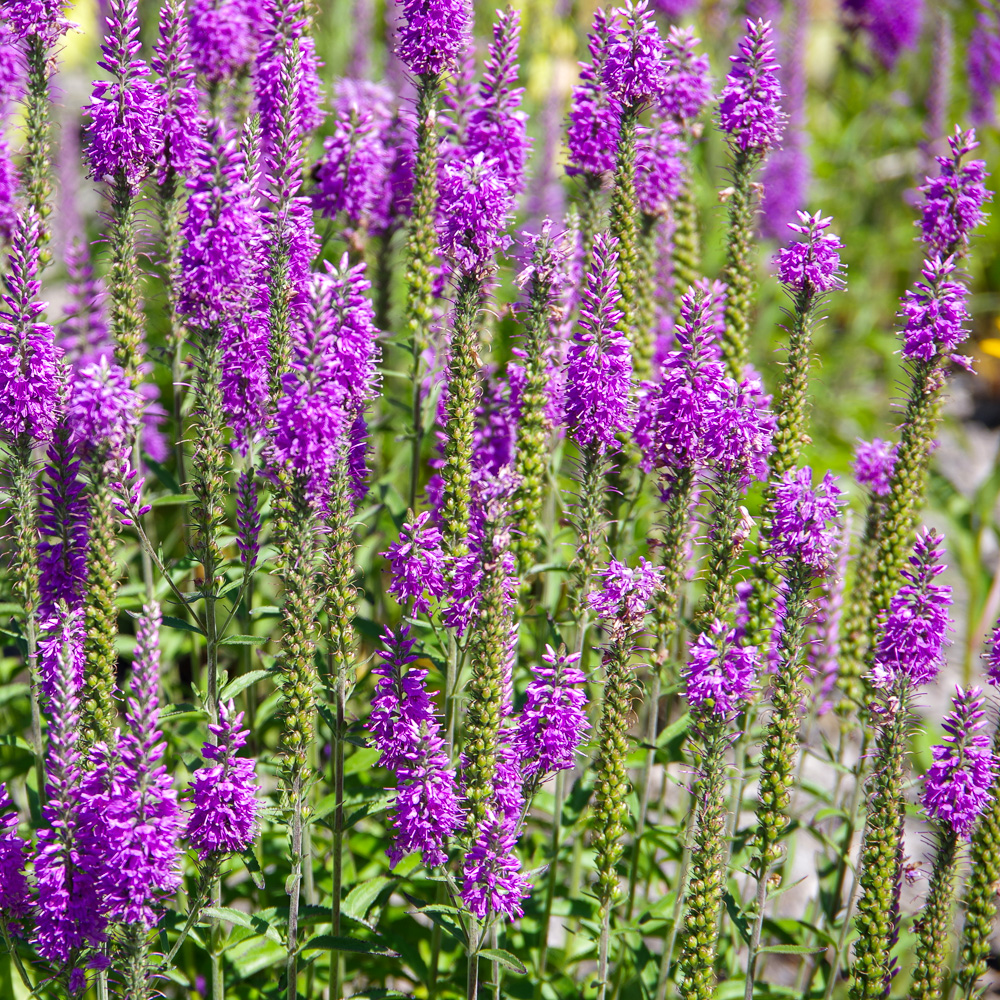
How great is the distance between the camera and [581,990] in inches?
237

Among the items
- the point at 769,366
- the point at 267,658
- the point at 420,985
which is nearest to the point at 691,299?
the point at 267,658

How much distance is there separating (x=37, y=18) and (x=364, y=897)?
490 cm

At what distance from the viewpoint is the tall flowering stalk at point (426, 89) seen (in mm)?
5496

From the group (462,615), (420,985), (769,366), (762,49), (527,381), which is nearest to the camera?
(462,615)

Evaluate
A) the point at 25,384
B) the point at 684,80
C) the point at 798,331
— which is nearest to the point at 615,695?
the point at 798,331

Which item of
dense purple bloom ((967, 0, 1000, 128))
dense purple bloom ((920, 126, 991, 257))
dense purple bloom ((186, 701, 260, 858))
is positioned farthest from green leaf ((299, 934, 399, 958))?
dense purple bloom ((967, 0, 1000, 128))

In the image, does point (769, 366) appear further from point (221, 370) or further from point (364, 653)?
point (221, 370)

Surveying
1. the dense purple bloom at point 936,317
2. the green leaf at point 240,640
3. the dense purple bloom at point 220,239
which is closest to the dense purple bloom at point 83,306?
the dense purple bloom at point 220,239

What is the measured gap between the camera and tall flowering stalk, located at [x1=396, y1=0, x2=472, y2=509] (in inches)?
216

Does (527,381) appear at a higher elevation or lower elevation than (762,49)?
lower

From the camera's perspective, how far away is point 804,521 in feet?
15.3

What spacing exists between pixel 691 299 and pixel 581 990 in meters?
4.02

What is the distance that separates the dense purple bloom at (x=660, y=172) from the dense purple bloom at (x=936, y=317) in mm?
1894

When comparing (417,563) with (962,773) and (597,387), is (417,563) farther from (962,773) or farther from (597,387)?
(962,773)
